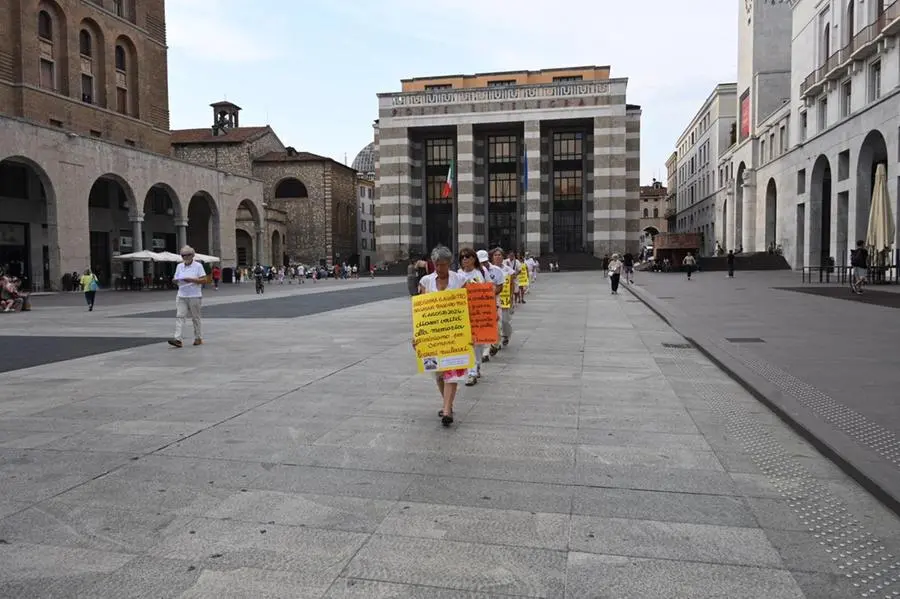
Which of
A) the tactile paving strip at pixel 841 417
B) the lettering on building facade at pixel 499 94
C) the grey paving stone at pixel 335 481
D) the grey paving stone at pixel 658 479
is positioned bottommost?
the grey paving stone at pixel 658 479

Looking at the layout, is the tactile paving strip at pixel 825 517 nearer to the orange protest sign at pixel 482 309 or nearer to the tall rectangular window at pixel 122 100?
the orange protest sign at pixel 482 309

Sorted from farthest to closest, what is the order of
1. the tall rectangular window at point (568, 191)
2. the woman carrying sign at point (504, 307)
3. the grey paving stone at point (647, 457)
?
the tall rectangular window at point (568, 191)
the woman carrying sign at point (504, 307)
the grey paving stone at point (647, 457)

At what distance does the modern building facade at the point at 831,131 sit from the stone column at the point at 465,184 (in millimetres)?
28096

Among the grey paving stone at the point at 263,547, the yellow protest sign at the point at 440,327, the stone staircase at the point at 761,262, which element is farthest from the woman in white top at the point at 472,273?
the stone staircase at the point at 761,262

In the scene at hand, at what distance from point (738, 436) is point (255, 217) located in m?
51.1

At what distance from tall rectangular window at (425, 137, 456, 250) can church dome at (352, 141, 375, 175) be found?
47355mm

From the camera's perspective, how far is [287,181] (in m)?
75.1

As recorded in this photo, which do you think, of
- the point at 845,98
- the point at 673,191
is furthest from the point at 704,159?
the point at 845,98

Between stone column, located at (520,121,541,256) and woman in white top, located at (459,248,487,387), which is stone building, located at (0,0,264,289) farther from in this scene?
woman in white top, located at (459,248,487,387)

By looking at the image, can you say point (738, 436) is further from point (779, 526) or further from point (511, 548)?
point (511, 548)

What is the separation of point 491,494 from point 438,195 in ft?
240

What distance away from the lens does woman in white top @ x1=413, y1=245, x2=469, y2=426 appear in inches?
256

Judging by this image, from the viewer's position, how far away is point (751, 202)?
61562 millimetres

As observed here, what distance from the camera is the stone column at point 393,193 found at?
72.6 metres
